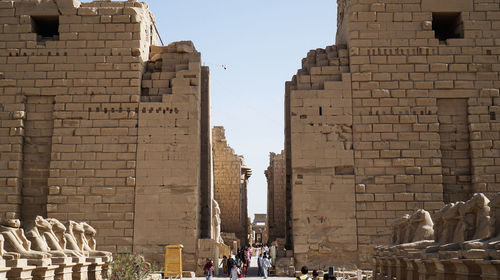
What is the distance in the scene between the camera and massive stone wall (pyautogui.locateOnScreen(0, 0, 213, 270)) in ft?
47.5

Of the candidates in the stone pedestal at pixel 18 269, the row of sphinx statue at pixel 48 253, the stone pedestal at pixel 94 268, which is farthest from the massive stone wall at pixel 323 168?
the stone pedestal at pixel 18 269

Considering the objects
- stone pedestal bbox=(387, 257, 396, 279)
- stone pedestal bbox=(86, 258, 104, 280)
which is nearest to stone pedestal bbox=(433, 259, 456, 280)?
stone pedestal bbox=(387, 257, 396, 279)

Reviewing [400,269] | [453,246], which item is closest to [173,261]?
[400,269]

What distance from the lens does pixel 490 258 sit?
5.59 m

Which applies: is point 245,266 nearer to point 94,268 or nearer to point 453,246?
point 94,268

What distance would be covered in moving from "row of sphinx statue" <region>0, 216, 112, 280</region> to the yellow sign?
247 cm

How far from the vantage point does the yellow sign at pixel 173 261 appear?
1331 centimetres

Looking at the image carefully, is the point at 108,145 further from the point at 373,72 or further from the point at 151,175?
the point at 373,72

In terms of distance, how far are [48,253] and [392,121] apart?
31.6ft

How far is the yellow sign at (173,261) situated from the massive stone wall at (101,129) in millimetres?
868

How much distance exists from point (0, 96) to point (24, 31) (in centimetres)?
188

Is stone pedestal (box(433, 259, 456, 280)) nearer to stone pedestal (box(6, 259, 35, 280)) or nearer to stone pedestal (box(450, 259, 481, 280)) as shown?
stone pedestal (box(450, 259, 481, 280))

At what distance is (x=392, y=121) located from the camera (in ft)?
48.7

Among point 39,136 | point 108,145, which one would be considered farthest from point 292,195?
point 39,136
